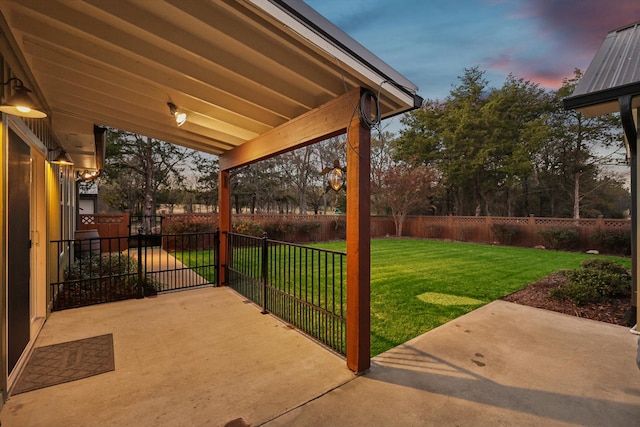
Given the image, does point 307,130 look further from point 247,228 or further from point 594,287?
point 247,228

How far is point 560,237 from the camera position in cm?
1123

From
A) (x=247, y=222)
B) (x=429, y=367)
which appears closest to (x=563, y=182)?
(x=247, y=222)

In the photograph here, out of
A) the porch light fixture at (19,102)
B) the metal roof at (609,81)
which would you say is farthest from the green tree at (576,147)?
the porch light fixture at (19,102)

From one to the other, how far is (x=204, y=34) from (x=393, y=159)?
66.6ft

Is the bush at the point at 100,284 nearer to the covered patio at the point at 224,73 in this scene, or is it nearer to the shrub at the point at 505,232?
the covered patio at the point at 224,73

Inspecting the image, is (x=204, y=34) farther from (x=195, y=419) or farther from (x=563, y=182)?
(x=563, y=182)

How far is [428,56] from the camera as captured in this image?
13094 mm

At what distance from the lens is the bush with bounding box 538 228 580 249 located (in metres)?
11.1

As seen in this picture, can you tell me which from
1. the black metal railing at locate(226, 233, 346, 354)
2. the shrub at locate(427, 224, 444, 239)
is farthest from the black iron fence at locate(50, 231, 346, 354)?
the shrub at locate(427, 224, 444, 239)

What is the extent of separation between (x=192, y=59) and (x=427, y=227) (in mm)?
15220

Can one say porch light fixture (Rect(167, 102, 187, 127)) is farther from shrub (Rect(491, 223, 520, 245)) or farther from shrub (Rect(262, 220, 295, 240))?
shrub (Rect(491, 223, 520, 245))

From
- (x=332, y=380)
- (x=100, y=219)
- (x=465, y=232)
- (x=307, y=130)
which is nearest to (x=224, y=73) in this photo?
(x=307, y=130)

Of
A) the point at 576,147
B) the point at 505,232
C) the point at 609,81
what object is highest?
the point at 576,147

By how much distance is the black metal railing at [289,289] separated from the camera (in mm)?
2956
